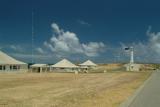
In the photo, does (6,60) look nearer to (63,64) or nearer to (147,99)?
(63,64)

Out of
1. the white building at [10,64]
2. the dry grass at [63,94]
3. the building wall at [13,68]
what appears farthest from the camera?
the white building at [10,64]

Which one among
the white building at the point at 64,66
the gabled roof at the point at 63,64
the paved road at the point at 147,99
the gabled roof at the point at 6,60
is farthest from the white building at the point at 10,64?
the paved road at the point at 147,99

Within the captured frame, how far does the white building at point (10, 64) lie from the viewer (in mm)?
74625

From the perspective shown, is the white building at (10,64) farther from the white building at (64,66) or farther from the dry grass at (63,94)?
the dry grass at (63,94)

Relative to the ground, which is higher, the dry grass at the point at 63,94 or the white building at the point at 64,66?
the white building at the point at 64,66

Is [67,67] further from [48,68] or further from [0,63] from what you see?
[0,63]

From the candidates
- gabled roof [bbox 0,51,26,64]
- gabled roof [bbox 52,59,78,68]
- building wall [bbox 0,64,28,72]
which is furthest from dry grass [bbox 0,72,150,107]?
gabled roof [bbox 52,59,78,68]

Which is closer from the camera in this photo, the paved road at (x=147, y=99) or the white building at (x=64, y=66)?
the paved road at (x=147, y=99)

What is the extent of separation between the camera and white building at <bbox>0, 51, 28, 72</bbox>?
245 feet

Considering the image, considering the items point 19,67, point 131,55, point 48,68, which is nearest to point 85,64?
point 131,55

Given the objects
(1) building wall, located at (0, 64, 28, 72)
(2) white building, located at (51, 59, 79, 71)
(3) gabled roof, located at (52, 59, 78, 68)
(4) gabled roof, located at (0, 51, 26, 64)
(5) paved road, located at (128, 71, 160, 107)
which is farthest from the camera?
(3) gabled roof, located at (52, 59, 78, 68)

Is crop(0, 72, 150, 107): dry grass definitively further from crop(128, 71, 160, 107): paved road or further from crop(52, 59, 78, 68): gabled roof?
crop(52, 59, 78, 68): gabled roof

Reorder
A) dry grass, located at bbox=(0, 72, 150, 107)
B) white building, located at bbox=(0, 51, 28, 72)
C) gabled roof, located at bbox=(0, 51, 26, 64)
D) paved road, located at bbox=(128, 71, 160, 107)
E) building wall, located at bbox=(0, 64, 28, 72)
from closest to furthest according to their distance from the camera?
paved road, located at bbox=(128, 71, 160, 107), dry grass, located at bbox=(0, 72, 150, 107), building wall, located at bbox=(0, 64, 28, 72), white building, located at bbox=(0, 51, 28, 72), gabled roof, located at bbox=(0, 51, 26, 64)

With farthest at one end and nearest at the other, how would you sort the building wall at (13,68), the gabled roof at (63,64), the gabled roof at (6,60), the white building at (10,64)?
1. the gabled roof at (63,64)
2. the gabled roof at (6,60)
3. the white building at (10,64)
4. the building wall at (13,68)
